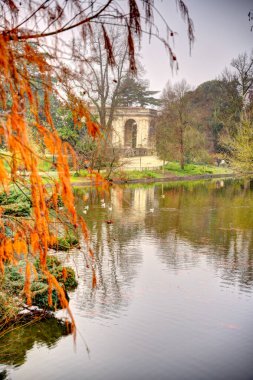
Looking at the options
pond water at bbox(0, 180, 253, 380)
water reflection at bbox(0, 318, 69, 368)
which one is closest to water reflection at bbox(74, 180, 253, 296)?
pond water at bbox(0, 180, 253, 380)

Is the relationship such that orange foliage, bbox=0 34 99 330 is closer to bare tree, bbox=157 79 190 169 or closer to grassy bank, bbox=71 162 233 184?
grassy bank, bbox=71 162 233 184

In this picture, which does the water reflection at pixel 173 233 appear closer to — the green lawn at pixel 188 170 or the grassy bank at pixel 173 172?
the grassy bank at pixel 173 172

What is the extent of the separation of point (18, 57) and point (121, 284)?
1043 centimetres

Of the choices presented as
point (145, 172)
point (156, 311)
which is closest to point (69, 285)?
point (156, 311)

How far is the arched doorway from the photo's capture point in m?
66.6

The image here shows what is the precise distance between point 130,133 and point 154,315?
6023 cm

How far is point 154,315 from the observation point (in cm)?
1106

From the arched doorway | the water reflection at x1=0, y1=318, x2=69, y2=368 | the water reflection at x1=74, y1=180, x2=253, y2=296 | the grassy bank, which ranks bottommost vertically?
the water reflection at x1=0, y1=318, x2=69, y2=368

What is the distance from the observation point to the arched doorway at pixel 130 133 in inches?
2623

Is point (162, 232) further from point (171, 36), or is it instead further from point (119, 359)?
point (171, 36)

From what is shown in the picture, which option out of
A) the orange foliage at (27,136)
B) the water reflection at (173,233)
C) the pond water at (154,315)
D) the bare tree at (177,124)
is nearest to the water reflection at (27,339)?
the pond water at (154,315)

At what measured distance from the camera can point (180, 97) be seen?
165ft

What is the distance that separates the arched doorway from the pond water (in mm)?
46299

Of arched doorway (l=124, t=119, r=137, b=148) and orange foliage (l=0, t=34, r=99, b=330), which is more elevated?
arched doorway (l=124, t=119, r=137, b=148)
